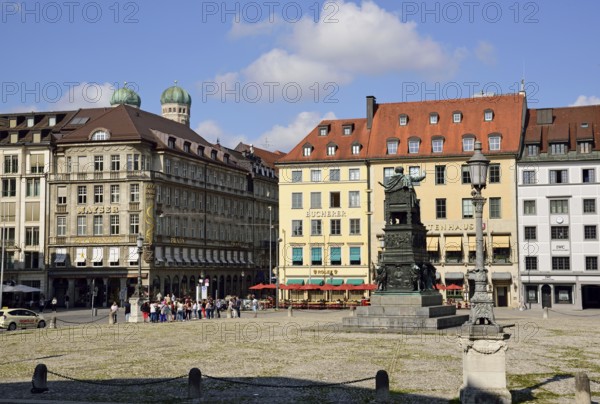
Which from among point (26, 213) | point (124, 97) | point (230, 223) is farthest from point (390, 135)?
point (124, 97)

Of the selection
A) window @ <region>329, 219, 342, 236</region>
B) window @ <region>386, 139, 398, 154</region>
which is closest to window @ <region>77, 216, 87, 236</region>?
window @ <region>329, 219, 342, 236</region>

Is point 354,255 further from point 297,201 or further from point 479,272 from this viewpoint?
point 479,272

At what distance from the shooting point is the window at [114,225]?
81500 millimetres

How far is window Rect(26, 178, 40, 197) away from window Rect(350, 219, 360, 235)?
31.9 metres

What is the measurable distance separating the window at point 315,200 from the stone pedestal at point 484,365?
202 feet

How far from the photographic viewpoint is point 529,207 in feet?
235

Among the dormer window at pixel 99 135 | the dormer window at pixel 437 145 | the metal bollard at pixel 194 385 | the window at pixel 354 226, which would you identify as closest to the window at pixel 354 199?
the window at pixel 354 226

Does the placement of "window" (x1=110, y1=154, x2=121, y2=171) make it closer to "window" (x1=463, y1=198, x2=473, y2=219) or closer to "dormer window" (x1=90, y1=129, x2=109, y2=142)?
"dormer window" (x1=90, y1=129, x2=109, y2=142)

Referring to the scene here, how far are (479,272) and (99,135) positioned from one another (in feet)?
226

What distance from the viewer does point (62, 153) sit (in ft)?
275

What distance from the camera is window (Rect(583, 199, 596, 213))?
69.7 m

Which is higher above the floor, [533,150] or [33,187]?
[533,150]

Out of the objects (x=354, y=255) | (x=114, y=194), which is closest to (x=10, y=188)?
(x=114, y=194)

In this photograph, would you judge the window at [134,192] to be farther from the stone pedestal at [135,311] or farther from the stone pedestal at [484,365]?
the stone pedestal at [484,365]
